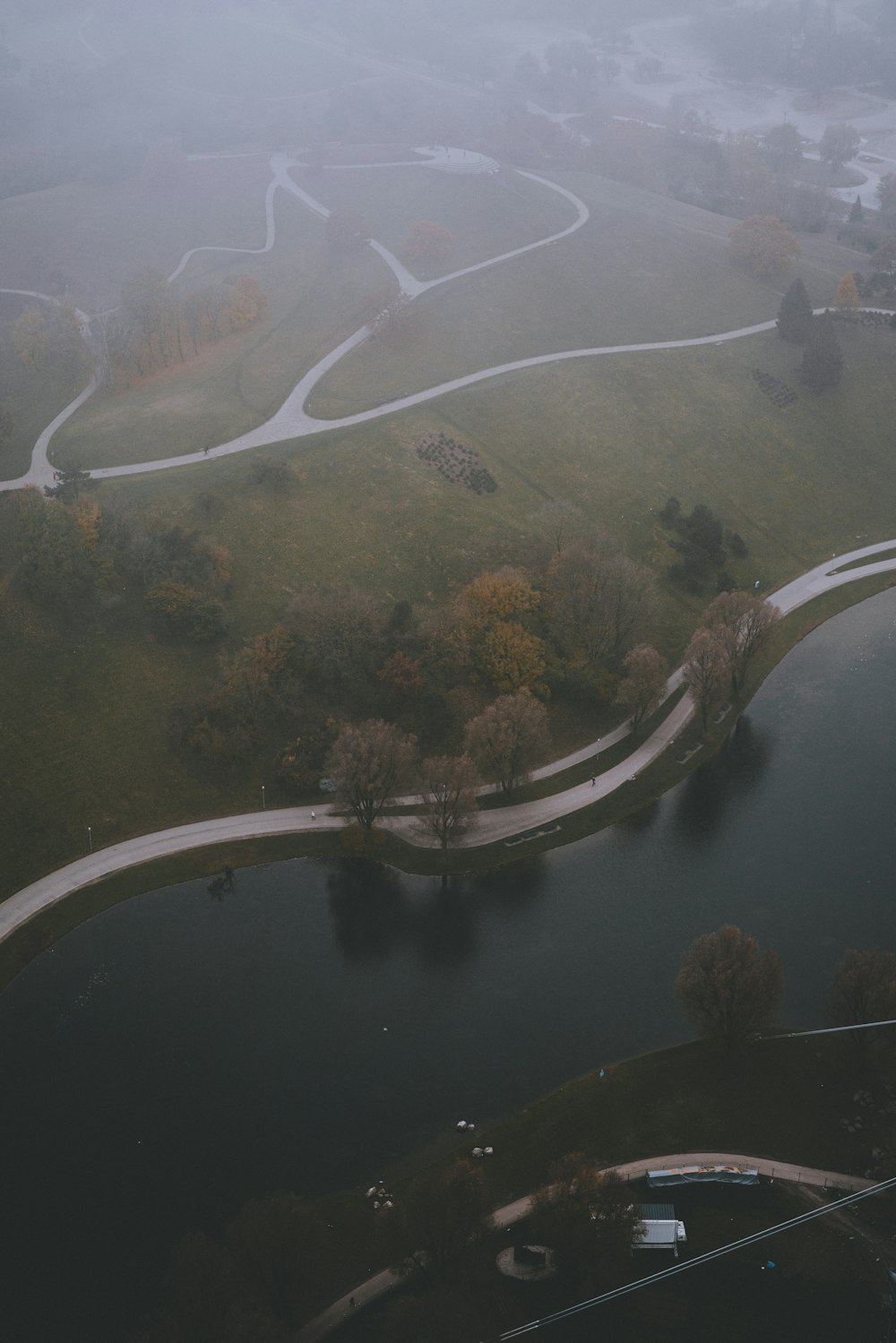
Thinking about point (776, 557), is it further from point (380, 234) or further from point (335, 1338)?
point (380, 234)

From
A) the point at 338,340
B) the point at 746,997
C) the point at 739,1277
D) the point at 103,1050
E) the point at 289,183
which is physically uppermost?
the point at 289,183

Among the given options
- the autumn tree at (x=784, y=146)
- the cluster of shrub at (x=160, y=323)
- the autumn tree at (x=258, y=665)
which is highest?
the autumn tree at (x=784, y=146)

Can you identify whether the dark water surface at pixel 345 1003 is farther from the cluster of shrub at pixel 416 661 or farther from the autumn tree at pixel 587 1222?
the cluster of shrub at pixel 416 661

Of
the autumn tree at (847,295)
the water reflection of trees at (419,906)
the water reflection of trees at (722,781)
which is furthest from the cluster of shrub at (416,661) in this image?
the autumn tree at (847,295)

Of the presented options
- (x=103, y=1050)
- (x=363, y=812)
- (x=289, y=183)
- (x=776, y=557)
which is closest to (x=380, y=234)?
(x=289, y=183)

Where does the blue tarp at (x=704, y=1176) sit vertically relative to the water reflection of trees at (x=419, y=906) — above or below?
above

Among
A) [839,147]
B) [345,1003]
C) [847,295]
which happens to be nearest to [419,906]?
[345,1003]
